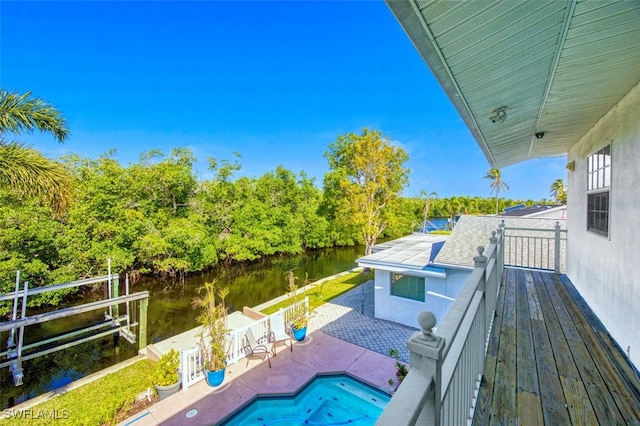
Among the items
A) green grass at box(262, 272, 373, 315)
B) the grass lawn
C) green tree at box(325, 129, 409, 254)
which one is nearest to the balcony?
the grass lawn

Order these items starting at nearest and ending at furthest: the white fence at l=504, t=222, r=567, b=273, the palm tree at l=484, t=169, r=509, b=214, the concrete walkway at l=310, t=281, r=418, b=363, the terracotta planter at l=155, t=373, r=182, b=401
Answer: the terracotta planter at l=155, t=373, r=182, b=401, the white fence at l=504, t=222, r=567, b=273, the concrete walkway at l=310, t=281, r=418, b=363, the palm tree at l=484, t=169, r=509, b=214

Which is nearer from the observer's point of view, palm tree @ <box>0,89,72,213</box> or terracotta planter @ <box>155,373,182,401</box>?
terracotta planter @ <box>155,373,182,401</box>

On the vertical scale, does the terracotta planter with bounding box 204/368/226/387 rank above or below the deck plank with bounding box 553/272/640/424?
below

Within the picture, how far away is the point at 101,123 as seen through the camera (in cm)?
2692

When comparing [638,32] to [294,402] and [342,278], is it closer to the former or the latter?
[294,402]

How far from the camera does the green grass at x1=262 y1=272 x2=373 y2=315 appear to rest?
453 inches

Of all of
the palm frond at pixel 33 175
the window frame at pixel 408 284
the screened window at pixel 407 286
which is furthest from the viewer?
the screened window at pixel 407 286

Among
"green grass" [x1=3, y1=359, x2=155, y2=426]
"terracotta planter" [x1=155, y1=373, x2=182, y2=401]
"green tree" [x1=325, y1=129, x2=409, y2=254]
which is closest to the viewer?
"green grass" [x1=3, y1=359, x2=155, y2=426]

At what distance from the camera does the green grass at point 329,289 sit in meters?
11.5

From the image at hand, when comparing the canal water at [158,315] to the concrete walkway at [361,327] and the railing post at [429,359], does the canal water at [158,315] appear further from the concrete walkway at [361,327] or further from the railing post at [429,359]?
the railing post at [429,359]

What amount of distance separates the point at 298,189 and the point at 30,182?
69.8ft

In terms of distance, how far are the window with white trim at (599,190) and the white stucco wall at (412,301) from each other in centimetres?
→ 385

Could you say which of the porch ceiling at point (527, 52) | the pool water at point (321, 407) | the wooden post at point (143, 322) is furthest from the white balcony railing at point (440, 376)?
the wooden post at point (143, 322)

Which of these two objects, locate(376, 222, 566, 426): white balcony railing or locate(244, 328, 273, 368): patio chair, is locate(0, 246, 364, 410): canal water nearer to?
locate(244, 328, 273, 368): patio chair
